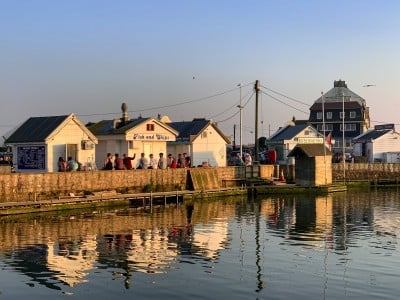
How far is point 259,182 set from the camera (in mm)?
52125

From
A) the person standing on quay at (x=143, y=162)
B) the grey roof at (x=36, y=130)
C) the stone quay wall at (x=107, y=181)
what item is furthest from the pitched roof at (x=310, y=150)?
the grey roof at (x=36, y=130)

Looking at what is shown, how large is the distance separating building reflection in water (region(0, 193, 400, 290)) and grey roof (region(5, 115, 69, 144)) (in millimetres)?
8651

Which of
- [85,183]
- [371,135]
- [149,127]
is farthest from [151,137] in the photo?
[371,135]

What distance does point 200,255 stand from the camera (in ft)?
71.1

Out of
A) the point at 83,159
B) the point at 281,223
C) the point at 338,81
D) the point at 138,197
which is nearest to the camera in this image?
the point at 281,223

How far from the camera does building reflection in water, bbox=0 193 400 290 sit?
20094 millimetres

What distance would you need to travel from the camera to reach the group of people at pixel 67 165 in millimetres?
38963

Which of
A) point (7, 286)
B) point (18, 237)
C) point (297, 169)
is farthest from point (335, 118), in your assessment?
point (7, 286)

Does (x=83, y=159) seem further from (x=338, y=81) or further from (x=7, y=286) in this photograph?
(x=338, y=81)

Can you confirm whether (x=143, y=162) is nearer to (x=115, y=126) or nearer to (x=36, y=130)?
(x=115, y=126)

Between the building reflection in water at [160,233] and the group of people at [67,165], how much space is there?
5190 millimetres

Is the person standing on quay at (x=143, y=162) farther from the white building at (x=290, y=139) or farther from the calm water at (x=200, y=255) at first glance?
the white building at (x=290, y=139)

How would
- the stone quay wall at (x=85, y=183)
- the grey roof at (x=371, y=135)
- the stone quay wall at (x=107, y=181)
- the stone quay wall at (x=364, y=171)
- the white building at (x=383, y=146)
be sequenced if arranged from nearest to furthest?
the stone quay wall at (x=85, y=183) < the stone quay wall at (x=107, y=181) < the stone quay wall at (x=364, y=171) < the white building at (x=383, y=146) < the grey roof at (x=371, y=135)

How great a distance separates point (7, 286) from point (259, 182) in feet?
120
